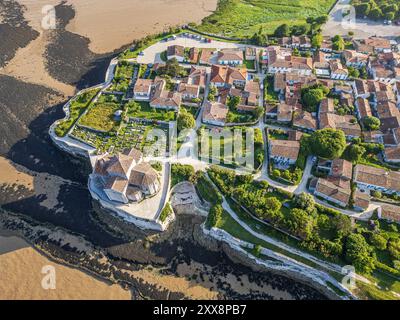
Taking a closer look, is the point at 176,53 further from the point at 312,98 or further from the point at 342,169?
the point at 342,169

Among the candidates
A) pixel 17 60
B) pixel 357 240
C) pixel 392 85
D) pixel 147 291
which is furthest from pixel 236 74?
pixel 17 60

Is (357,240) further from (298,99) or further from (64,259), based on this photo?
(64,259)

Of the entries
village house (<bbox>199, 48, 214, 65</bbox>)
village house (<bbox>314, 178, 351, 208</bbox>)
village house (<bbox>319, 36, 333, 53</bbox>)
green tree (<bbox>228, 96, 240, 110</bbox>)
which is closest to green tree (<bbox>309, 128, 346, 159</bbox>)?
village house (<bbox>314, 178, 351, 208</bbox>)

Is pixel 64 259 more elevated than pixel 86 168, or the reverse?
pixel 86 168

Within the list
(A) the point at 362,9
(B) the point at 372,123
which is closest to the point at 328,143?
(B) the point at 372,123

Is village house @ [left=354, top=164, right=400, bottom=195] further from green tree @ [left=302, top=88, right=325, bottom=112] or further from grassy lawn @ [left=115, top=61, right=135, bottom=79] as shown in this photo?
grassy lawn @ [left=115, top=61, right=135, bottom=79]
